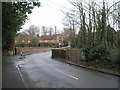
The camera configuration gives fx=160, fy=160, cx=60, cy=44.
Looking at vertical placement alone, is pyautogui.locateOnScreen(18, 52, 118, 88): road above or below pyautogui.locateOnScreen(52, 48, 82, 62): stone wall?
below

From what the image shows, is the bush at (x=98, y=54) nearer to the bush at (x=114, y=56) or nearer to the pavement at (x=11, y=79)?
the bush at (x=114, y=56)

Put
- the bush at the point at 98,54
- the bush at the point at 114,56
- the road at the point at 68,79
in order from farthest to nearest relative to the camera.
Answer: the bush at the point at 98,54 → the bush at the point at 114,56 → the road at the point at 68,79

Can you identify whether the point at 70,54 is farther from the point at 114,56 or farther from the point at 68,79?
the point at 68,79

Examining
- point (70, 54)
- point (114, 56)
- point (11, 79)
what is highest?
point (114, 56)

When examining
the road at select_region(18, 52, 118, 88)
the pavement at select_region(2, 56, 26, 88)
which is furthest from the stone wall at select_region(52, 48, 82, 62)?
the pavement at select_region(2, 56, 26, 88)

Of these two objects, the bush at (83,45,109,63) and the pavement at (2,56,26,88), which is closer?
the pavement at (2,56,26,88)

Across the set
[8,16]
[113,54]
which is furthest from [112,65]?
[8,16]

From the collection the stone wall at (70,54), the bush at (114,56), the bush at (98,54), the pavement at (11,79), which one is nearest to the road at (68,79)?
the pavement at (11,79)

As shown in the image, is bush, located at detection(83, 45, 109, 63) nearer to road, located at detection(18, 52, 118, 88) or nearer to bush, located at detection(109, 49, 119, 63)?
bush, located at detection(109, 49, 119, 63)

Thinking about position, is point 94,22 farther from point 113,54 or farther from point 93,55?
point 113,54

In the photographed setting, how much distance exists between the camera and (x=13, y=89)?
7.89 meters

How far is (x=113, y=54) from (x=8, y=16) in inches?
437

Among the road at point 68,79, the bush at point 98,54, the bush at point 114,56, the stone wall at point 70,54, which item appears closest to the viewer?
the road at point 68,79

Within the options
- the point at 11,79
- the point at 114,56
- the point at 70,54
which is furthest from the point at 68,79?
the point at 70,54
